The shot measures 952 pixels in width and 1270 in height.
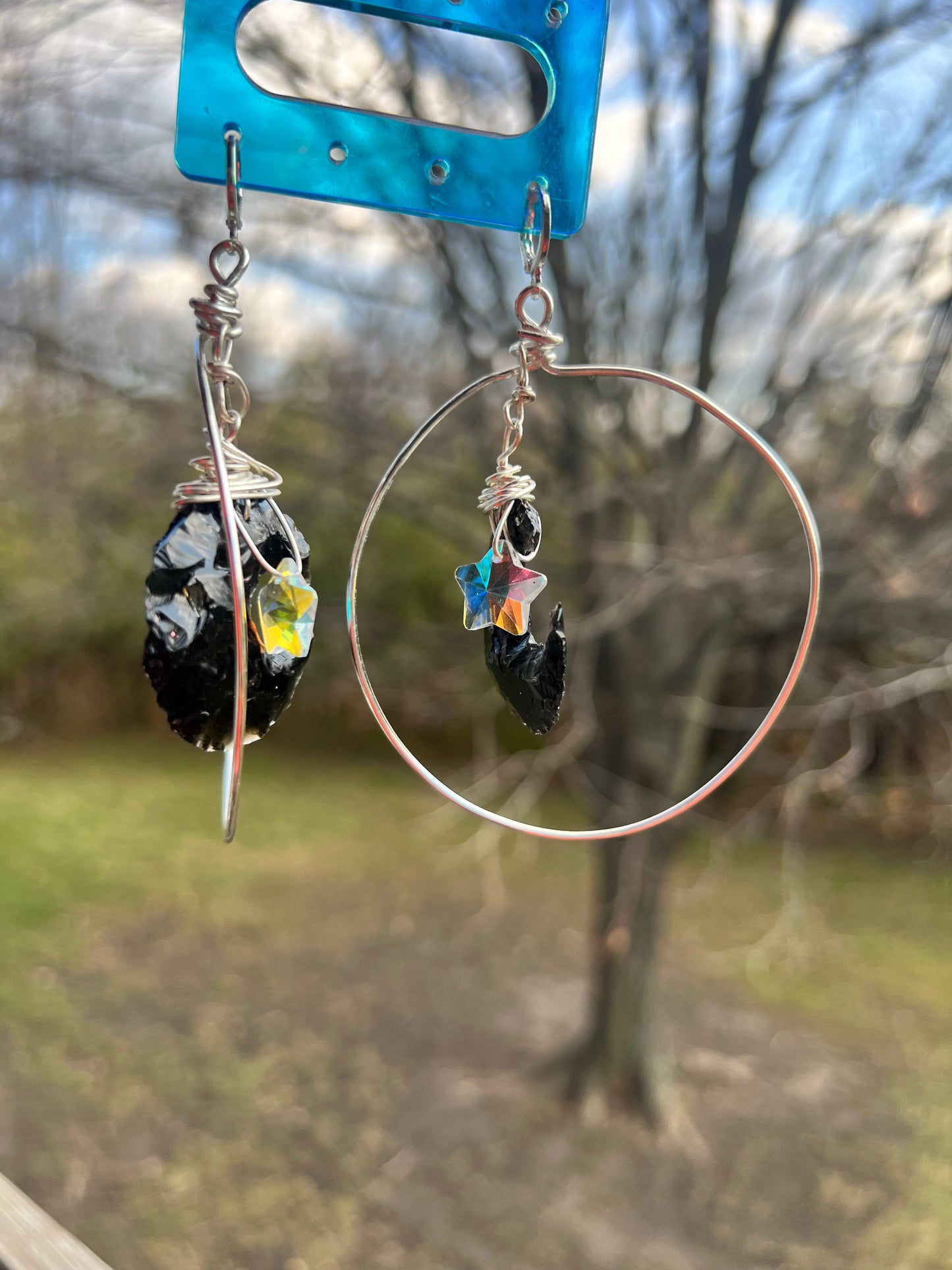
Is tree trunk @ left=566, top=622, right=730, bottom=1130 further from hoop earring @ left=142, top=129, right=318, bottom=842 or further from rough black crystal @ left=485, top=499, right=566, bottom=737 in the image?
hoop earring @ left=142, top=129, right=318, bottom=842

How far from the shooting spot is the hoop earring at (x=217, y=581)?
44cm

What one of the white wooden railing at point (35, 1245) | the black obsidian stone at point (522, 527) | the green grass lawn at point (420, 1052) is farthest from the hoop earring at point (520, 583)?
the green grass lawn at point (420, 1052)

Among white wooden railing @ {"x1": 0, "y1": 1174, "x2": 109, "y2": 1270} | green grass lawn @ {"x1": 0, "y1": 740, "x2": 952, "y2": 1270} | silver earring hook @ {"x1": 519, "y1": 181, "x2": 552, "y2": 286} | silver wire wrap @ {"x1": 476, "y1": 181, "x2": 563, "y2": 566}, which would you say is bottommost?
green grass lawn @ {"x1": 0, "y1": 740, "x2": 952, "y2": 1270}

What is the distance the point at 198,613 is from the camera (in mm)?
445

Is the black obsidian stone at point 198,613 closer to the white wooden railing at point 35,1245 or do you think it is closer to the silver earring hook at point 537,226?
the silver earring hook at point 537,226

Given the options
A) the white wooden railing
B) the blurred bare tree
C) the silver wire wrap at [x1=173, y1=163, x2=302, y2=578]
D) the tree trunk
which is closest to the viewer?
the silver wire wrap at [x1=173, y1=163, x2=302, y2=578]

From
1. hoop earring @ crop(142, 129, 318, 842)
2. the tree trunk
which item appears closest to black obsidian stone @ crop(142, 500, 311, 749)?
hoop earring @ crop(142, 129, 318, 842)

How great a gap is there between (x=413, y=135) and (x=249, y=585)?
254 mm

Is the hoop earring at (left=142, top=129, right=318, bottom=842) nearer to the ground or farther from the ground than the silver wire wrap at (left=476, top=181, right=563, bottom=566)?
nearer to the ground

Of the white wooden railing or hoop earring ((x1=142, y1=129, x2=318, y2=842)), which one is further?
the white wooden railing

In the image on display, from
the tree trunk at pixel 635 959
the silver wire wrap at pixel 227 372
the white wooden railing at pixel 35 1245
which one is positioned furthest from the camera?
the tree trunk at pixel 635 959

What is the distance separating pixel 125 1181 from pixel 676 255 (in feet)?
7.17

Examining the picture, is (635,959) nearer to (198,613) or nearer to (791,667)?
(791,667)

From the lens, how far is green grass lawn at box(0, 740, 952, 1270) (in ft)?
6.22
